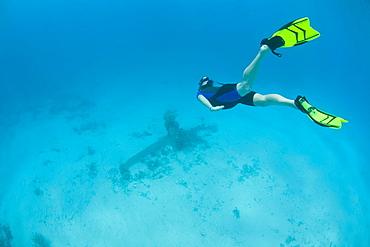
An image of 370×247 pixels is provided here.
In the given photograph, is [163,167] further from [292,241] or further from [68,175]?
[292,241]

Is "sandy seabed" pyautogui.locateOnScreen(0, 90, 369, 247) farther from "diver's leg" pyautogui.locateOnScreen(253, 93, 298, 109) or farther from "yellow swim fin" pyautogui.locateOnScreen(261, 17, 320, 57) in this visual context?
"yellow swim fin" pyautogui.locateOnScreen(261, 17, 320, 57)

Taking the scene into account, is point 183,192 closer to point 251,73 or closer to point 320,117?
point 251,73

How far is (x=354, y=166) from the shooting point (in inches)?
748

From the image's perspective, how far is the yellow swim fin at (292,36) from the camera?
17.7 ft

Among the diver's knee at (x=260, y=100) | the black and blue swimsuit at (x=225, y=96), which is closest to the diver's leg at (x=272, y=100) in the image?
the diver's knee at (x=260, y=100)

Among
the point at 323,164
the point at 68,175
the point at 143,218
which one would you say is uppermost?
the point at 323,164

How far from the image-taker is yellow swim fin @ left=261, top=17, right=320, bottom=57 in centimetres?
541

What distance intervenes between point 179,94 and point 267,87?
16.4 m

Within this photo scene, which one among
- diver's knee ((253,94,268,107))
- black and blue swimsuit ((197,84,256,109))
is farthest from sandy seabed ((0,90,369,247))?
diver's knee ((253,94,268,107))

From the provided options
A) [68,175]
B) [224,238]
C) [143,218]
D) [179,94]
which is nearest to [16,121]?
[68,175]

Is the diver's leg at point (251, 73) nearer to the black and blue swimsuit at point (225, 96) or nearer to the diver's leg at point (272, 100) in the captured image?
the black and blue swimsuit at point (225, 96)

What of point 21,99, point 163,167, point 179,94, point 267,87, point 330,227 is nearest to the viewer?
point 330,227

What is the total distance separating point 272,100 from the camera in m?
5.80

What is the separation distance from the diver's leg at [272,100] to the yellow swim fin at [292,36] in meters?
1.09
